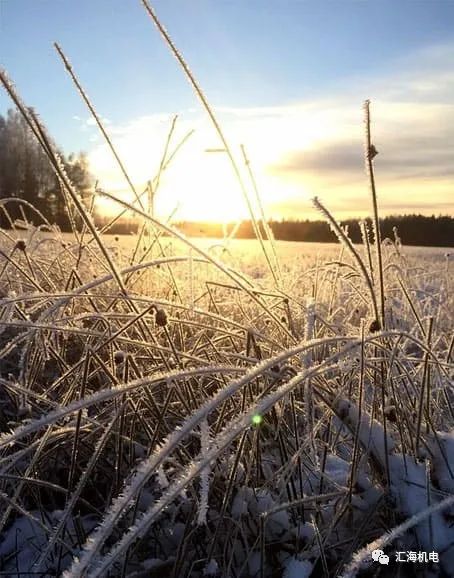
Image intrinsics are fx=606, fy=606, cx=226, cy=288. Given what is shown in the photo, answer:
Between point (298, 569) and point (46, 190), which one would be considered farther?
point (46, 190)

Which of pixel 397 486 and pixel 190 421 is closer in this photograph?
pixel 190 421

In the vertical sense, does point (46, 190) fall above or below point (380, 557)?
above

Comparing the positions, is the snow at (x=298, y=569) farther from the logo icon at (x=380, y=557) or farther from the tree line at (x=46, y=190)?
the tree line at (x=46, y=190)

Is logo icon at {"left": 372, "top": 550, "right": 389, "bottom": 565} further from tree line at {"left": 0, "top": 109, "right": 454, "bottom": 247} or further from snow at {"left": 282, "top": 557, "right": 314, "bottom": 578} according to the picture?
tree line at {"left": 0, "top": 109, "right": 454, "bottom": 247}

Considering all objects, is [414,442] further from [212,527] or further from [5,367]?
[5,367]

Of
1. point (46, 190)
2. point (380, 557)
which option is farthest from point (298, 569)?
point (46, 190)

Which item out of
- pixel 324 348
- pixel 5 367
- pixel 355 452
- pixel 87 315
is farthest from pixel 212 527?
pixel 5 367

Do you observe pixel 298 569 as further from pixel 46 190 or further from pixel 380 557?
pixel 46 190

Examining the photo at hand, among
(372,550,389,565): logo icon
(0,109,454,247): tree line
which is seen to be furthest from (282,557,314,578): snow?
(0,109,454,247): tree line

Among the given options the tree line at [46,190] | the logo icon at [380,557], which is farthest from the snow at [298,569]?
the tree line at [46,190]

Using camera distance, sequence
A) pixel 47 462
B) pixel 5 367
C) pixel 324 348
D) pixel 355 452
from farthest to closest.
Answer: pixel 5 367, pixel 324 348, pixel 47 462, pixel 355 452

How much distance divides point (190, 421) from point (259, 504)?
1.43 feet

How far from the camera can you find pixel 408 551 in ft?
2.80

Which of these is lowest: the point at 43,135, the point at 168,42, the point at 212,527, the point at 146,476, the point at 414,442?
the point at 212,527
